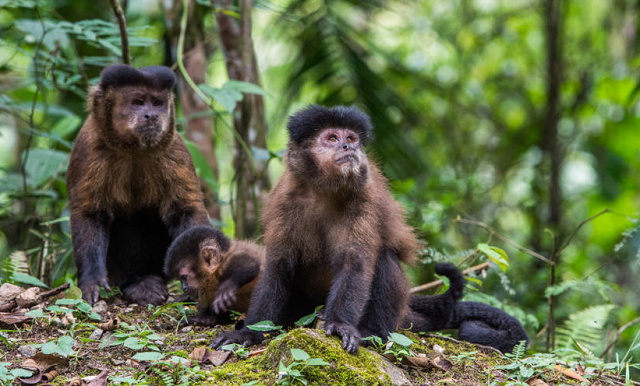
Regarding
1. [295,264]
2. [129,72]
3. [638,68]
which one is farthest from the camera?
[638,68]

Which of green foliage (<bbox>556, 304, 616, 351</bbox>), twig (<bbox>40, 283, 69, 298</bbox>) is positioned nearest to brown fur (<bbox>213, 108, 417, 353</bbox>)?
twig (<bbox>40, 283, 69, 298</bbox>)

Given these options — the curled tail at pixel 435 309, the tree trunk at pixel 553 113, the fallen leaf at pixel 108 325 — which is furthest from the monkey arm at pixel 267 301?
the tree trunk at pixel 553 113

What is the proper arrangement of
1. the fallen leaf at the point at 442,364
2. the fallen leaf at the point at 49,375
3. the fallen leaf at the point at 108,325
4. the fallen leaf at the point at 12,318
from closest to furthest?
1. the fallen leaf at the point at 49,375
2. the fallen leaf at the point at 442,364
3. the fallen leaf at the point at 12,318
4. the fallen leaf at the point at 108,325

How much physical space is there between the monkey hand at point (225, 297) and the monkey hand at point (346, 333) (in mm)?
1227

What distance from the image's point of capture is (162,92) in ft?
21.3

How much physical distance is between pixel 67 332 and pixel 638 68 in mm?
11058

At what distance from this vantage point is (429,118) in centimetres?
1330

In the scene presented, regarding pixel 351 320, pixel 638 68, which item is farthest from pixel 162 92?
pixel 638 68

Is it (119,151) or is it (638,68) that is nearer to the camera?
(119,151)

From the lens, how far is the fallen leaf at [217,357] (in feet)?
15.2

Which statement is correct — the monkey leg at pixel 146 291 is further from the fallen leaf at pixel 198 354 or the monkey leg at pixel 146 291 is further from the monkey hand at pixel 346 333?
the monkey hand at pixel 346 333

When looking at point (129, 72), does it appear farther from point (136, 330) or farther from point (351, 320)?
point (351, 320)

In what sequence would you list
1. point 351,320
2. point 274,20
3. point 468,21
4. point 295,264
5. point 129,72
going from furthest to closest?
point 468,21
point 274,20
point 129,72
point 295,264
point 351,320

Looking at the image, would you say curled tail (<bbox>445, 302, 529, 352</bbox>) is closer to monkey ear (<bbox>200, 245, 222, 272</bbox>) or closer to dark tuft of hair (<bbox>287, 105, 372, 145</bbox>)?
dark tuft of hair (<bbox>287, 105, 372, 145</bbox>)
